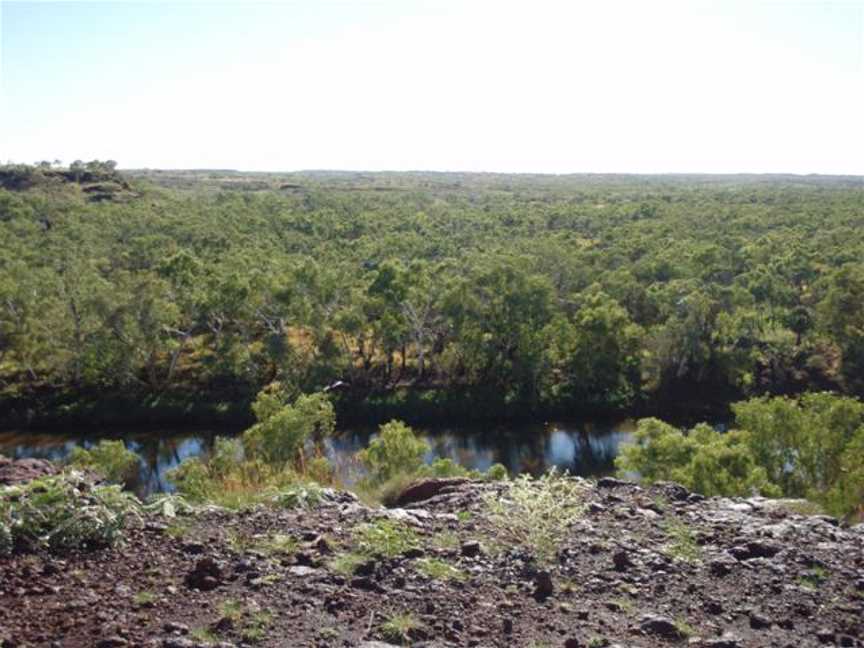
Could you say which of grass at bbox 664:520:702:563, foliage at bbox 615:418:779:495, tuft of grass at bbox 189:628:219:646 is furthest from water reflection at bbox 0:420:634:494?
tuft of grass at bbox 189:628:219:646

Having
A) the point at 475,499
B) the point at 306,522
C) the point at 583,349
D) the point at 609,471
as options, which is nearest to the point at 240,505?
the point at 306,522

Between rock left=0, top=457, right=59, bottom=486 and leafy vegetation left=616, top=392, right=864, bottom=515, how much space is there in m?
17.1

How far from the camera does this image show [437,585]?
7.59 m

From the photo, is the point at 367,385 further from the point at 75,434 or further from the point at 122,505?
the point at 122,505

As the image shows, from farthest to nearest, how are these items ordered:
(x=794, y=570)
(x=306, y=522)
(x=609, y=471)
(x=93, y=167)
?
(x=93, y=167), (x=609, y=471), (x=306, y=522), (x=794, y=570)

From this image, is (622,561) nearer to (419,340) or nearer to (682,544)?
(682,544)

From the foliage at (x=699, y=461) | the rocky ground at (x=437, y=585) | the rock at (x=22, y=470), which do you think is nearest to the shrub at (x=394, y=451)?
the foliage at (x=699, y=461)

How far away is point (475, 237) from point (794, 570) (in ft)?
276

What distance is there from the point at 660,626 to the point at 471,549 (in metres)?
2.30

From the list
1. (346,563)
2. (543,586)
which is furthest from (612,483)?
(346,563)

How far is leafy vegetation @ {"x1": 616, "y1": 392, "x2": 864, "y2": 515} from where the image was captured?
21453 mm

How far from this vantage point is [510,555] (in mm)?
8336

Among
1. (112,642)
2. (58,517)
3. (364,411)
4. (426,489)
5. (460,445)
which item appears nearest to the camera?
(112,642)

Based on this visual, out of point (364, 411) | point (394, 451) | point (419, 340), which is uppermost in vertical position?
point (394, 451)
